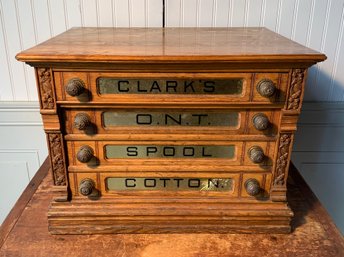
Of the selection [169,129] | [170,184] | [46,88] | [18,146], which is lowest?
[18,146]

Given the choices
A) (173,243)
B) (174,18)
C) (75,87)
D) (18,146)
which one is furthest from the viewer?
(18,146)

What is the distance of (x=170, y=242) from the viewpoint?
830mm

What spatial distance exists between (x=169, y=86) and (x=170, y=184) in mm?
254

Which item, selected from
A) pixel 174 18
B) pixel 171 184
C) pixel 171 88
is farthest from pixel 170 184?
pixel 174 18

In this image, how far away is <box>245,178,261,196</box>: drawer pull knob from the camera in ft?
2.69

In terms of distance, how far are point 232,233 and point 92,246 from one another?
0.35 m

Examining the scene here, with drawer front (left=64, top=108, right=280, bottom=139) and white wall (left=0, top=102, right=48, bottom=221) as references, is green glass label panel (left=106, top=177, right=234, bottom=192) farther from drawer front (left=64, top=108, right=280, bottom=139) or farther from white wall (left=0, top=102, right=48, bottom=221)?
white wall (left=0, top=102, right=48, bottom=221)

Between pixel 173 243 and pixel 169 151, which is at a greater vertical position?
pixel 169 151

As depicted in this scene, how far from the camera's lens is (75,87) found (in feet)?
2.38

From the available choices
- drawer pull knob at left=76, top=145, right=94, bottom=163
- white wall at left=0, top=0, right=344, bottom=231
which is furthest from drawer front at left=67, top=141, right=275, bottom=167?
white wall at left=0, top=0, right=344, bottom=231

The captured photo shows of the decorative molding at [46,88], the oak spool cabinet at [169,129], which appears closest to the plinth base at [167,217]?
the oak spool cabinet at [169,129]

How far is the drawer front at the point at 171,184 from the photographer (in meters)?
0.84

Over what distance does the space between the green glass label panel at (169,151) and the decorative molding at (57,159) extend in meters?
0.11

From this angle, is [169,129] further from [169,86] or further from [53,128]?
[53,128]
